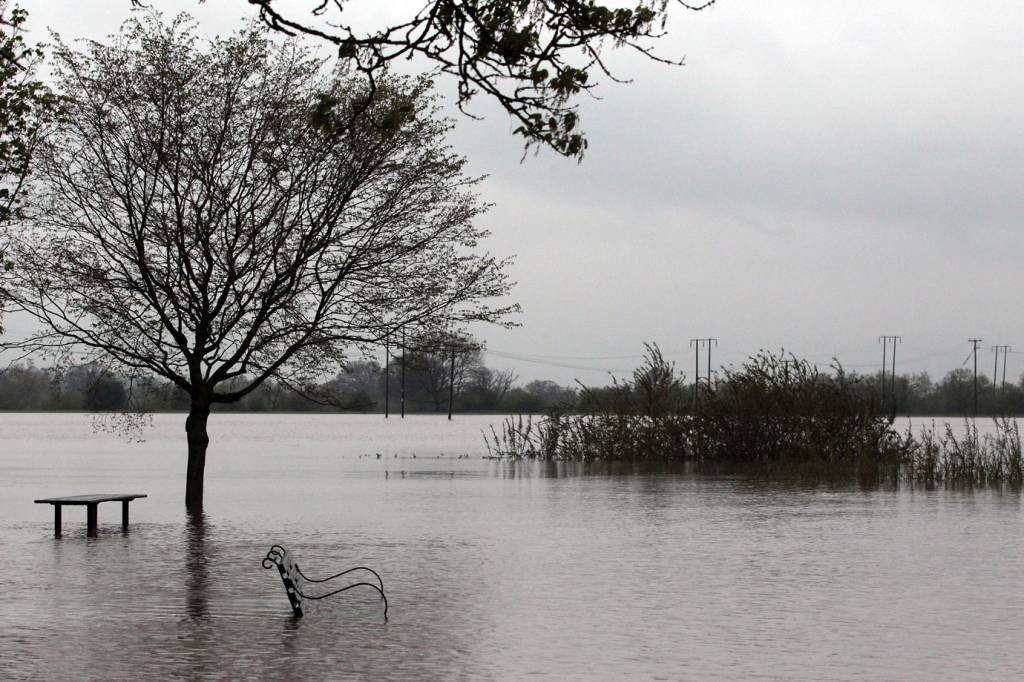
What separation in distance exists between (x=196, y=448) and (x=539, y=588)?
13867 millimetres

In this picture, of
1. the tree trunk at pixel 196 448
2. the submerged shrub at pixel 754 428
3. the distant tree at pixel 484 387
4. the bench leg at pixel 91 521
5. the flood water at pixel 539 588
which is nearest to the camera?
the flood water at pixel 539 588

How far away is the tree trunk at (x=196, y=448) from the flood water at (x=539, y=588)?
0.51 m

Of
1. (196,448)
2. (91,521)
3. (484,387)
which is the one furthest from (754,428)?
(484,387)

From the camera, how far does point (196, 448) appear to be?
27547 mm

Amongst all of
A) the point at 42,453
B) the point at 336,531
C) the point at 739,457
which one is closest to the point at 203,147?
the point at 336,531

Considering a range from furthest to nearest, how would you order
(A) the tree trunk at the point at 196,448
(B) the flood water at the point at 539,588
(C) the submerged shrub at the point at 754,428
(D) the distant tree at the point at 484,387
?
1. (D) the distant tree at the point at 484,387
2. (C) the submerged shrub at the point at 754,428
3. (A) the tree trunk at the point at 196,448
4. (B) the flood water at the point at 539,588

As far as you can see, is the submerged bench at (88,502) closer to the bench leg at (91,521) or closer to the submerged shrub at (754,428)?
the bench leg at (91,521)

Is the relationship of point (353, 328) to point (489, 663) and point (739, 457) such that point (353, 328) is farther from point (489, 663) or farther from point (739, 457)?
point (739, 457)

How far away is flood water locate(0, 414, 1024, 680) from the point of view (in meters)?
10.8

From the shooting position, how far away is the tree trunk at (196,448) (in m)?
27.1

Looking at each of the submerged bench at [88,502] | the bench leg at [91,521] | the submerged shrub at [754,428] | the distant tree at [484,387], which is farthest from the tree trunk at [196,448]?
the distant tree at [484,387]

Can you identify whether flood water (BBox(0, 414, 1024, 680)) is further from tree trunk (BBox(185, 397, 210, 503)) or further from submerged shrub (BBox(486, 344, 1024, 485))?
submerged shrub (BBox(486, 344, 1024, 485))

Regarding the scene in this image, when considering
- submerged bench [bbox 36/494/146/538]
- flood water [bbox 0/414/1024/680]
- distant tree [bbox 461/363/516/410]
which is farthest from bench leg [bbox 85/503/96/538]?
distant tree [bbox 461/363/516/410]

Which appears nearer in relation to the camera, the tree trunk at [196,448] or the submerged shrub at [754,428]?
the tree trunk at [196,448]
